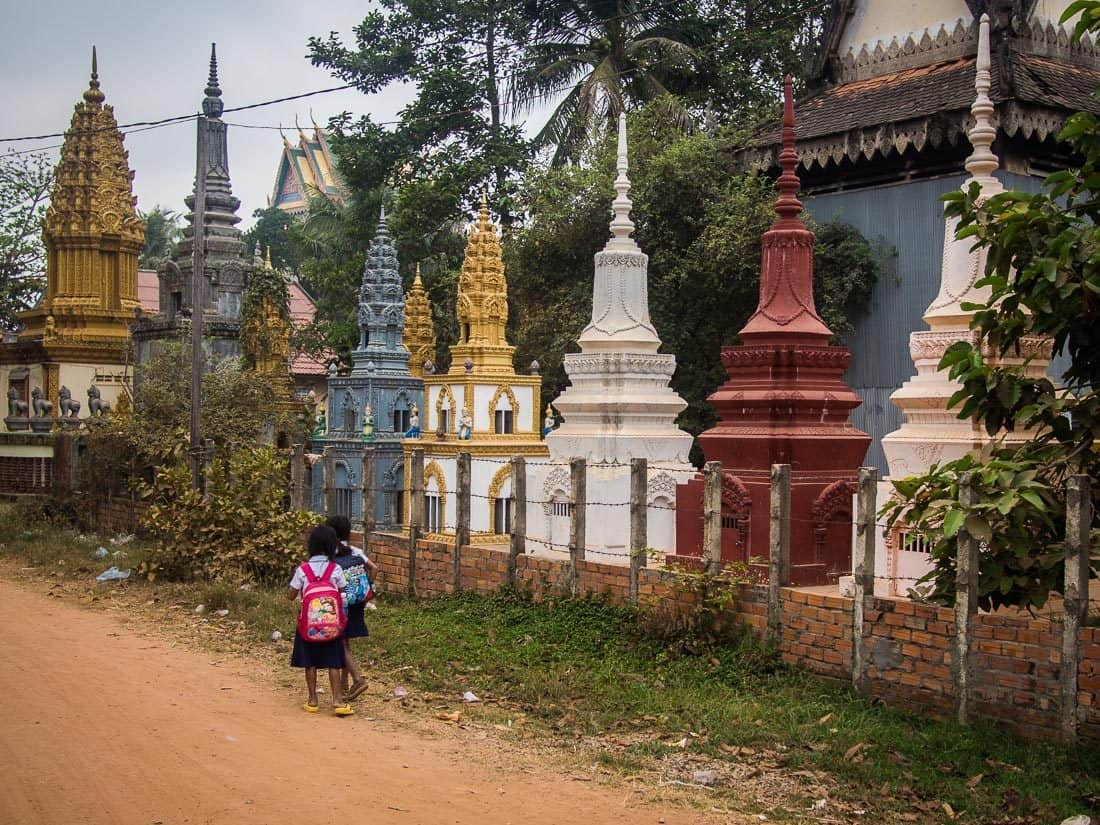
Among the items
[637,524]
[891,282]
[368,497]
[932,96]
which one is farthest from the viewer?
[891,282]

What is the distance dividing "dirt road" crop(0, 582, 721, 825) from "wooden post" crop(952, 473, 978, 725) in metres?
2.33

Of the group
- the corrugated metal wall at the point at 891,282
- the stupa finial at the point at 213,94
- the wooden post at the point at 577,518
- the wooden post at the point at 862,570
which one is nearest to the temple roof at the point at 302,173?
the stupa finial at the point at 213,94

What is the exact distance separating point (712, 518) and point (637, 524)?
104cm

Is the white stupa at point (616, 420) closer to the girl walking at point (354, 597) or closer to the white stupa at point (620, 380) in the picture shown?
the white stupa at point (620, 380)

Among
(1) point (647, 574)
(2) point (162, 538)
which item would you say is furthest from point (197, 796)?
(2) point (162, 538)

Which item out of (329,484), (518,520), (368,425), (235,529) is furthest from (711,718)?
(368,425)

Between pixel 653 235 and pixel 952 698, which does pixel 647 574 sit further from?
pixel 653 235

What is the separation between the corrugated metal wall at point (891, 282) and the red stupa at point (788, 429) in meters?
6.88

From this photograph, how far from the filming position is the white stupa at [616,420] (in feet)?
45.2

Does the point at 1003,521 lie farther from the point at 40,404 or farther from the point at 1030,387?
the point at 40,404

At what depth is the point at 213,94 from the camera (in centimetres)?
2328

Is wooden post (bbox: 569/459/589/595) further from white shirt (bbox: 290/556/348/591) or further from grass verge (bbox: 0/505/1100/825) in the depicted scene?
white shirt (bbox: 290/556/348/591)

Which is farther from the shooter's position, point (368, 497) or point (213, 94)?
point (213, 94)

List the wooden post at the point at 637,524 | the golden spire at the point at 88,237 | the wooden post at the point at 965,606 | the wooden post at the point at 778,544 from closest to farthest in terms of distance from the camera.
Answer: the wooden post at the point at 965,606, the wooden post at the point at 778,544, the wooden post at the point at 637,524, the golden spire at the point at 88,237
